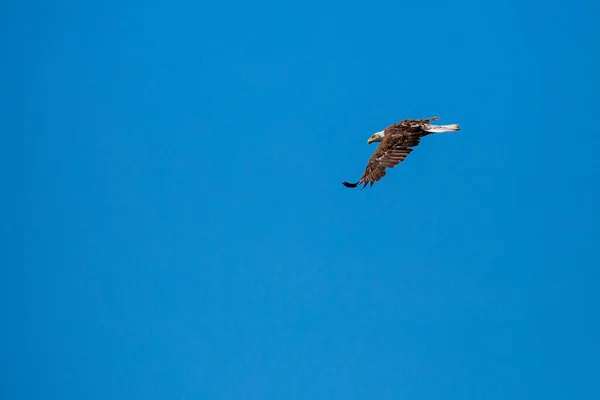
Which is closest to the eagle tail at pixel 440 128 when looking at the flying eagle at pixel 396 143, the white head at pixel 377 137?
the flying eagle at pixel 396 143

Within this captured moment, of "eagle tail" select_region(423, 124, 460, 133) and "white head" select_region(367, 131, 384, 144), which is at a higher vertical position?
"white head" select_region(367, 131, 384, 144)

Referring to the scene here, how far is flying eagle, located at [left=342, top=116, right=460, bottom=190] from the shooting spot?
49.5 m

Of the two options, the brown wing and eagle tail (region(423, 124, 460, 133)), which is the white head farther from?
eagle tail (region(423, 124, 460, 133))

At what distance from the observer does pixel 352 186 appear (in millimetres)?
48531

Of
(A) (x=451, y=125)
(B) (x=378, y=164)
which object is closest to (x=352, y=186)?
(B) (x=378, y=164)

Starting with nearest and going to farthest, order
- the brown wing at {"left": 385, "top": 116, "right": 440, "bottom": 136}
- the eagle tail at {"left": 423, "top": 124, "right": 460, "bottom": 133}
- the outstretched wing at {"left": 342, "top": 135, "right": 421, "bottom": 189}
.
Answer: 1. the outstretched wing at {"left": 342, "top": 135, "right": 421, "bottom": 189}
2. the eagle tail at {"left": 423, "top": 124, "right": 460, "bottom": 133}
3. the brown wing at {"left": 385, "top": 116, "right": 440, "bottom": 136}

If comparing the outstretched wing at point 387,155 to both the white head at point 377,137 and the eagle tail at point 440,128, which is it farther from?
the white head at point 377,137

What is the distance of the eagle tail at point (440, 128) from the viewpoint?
51.3 metres

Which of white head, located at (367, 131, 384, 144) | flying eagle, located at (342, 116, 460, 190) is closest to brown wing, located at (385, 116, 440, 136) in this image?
flying eagle, located at (342, 116, 460, 190)

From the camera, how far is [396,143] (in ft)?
→ 166

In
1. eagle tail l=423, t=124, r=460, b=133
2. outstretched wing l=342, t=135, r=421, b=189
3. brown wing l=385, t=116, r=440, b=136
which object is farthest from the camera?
brown wing l=385, t=116, r=440, b=136

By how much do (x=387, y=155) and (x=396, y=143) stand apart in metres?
0.91

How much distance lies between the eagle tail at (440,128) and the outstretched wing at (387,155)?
23.9 inches

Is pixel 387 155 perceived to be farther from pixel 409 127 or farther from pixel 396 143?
pixel 409 127
